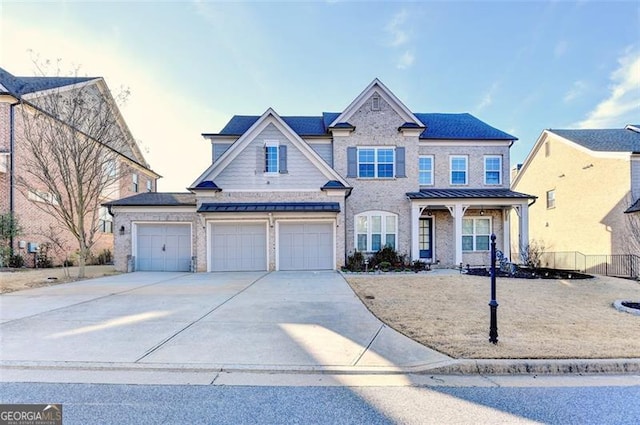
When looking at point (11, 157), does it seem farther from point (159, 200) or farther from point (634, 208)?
point (634, 208)

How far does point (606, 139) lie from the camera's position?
19.0m

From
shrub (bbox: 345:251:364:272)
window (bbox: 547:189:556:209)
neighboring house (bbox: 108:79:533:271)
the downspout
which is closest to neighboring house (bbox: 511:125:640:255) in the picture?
window (bbox: 547:189:556:209)

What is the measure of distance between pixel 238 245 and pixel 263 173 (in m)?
3.67

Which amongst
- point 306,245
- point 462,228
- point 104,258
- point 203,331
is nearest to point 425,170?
point 462,228

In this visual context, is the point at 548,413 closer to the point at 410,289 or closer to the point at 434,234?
the point at 410,289

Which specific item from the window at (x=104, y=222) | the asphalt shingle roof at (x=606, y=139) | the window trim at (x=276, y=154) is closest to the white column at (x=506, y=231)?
the asphalt shingle roof at (x=606, y=139)

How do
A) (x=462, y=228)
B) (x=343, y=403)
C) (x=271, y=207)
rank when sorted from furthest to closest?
(x=462, y=228) < (x=271, y=207) < (x=343, y=403)

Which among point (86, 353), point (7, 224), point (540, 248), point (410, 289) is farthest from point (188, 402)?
point (540, 248)

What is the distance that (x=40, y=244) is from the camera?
17.3m

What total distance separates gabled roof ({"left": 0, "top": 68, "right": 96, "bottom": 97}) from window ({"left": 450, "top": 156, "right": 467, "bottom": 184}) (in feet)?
70.3

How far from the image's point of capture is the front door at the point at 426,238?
17.3 m

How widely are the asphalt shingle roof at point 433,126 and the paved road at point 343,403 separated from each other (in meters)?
14.7

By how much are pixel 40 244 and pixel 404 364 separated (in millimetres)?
21161

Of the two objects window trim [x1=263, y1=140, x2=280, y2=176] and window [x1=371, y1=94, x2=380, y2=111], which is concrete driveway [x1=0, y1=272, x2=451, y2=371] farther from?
window [x1=371, y1=94, x2=380, y2=111]
